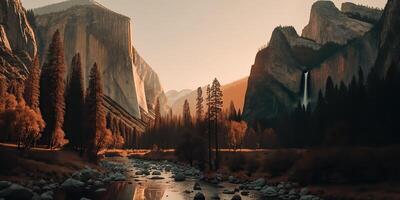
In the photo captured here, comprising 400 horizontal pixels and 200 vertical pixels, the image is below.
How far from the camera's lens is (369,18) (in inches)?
6831

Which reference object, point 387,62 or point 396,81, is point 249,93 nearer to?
point 387,62

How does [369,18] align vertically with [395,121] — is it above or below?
above

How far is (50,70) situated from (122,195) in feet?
125

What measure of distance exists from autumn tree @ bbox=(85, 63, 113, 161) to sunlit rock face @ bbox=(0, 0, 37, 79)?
4021 inches

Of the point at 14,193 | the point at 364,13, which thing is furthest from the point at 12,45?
the point at 14,193

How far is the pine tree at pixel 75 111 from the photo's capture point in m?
62.5

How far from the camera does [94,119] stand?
60.4 metres

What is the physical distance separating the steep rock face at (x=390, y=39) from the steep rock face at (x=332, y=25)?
4004 cm

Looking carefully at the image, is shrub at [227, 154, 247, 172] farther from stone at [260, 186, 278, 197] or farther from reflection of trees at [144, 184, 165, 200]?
stone at [260, 186, 278, 197]

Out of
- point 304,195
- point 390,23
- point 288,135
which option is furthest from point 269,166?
point 390,23

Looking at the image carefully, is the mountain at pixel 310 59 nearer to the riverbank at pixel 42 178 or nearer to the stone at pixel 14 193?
the riverbank at pixel 42 178

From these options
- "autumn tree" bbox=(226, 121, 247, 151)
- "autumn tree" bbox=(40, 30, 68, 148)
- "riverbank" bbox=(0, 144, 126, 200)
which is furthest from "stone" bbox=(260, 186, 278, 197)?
"autumn tree" bbox=(226, 121, 247, 151)

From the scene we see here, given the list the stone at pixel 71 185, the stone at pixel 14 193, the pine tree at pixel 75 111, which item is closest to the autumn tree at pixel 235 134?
the pine tree at pixel 75 111

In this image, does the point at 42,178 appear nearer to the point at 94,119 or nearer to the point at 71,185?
the point at 71,185
